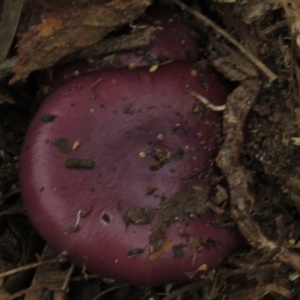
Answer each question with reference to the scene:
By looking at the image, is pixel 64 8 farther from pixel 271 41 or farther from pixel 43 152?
pixel 271 41

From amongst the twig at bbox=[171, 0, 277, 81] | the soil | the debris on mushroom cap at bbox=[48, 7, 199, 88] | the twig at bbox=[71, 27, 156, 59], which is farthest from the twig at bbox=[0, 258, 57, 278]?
the twig at bbox=[171, 0, 277, 81]

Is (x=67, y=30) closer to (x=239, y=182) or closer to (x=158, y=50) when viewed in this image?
(x=158, y=50)

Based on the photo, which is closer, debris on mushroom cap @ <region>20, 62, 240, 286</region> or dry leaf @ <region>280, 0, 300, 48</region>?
debris on mushroom cap @ <region>20, 62, 240, 286</region>

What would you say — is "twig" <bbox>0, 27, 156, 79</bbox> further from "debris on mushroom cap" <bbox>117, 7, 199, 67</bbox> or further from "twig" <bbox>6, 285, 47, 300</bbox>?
"twig" <bbox>6, 285, 47, 300</bbox>

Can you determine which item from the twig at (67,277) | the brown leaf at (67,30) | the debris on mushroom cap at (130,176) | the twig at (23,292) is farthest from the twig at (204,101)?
the twig at (23,292)

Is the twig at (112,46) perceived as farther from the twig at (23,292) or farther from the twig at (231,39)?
the twig at (23,292)
